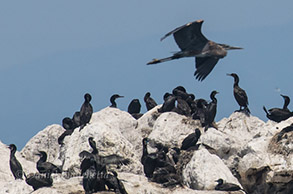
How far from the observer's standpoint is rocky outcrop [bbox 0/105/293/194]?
32281 millimetres

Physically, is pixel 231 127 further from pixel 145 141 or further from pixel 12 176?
pixel 12 176

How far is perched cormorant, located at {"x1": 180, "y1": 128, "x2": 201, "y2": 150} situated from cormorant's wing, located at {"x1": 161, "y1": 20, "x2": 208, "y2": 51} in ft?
7.90

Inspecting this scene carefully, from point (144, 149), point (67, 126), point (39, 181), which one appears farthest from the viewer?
point (67, 126)

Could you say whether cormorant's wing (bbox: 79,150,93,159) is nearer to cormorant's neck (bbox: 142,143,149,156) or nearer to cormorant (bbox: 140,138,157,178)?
cormorant (bbox: 140,138,157,178)

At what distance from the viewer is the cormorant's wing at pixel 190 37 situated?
34.1 metres

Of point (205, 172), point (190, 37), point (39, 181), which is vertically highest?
point (190, 37)

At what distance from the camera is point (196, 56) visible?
115 ft

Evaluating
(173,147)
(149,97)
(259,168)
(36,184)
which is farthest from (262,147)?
(149,97)

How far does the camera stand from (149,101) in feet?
145

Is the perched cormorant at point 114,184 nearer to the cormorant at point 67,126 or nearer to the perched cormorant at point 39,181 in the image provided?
the perched cormorant at point 39,181

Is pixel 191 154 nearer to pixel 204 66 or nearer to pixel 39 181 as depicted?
pixel 204 66

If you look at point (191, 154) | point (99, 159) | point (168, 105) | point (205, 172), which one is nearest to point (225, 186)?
point (205, 172)

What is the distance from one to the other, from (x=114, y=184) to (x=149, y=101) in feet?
46.2

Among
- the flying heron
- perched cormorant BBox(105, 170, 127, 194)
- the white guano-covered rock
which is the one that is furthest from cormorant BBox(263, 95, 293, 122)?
perched cormorant BBox(105, 170, 127, 194)
